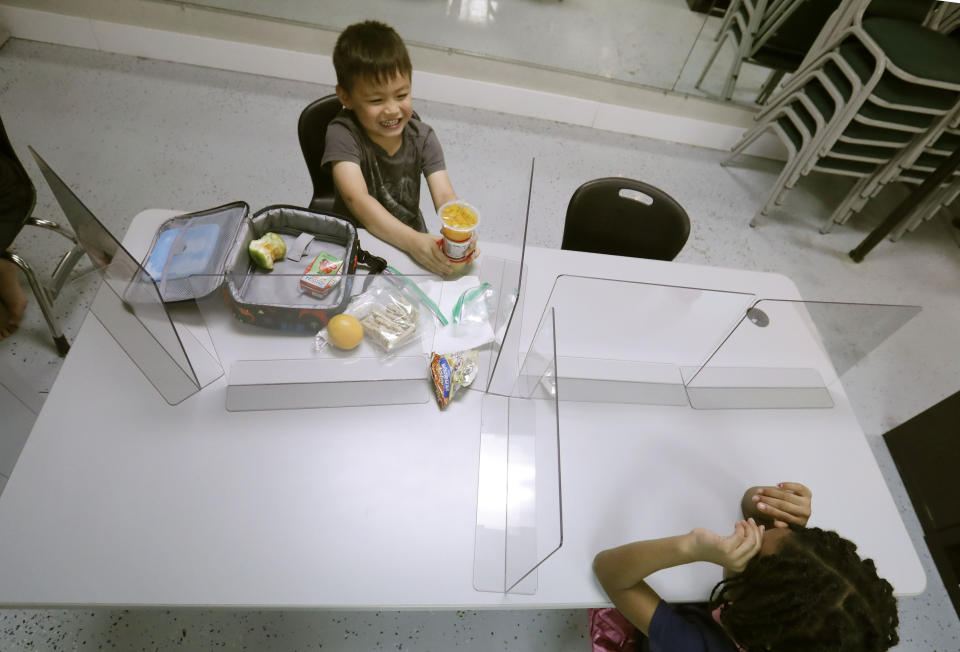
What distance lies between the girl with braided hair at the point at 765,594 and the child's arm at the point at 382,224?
75cm

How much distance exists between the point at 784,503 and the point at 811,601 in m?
0.21

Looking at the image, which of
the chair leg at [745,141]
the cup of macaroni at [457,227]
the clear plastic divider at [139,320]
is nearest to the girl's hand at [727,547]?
the cup of macaroni at [457,227]

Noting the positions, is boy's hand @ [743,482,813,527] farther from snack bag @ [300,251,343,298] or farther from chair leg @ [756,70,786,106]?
chair leg @ [756,70,786,106]

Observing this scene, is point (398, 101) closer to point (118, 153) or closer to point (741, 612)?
point (741, 612)

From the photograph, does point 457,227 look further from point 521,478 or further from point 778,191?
point 778,191

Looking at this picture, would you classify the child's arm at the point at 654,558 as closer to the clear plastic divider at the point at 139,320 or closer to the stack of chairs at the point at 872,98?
the clear plastic divider at the point at 139,320

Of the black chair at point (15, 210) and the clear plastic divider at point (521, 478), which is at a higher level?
the clear plastic divider at point (521, 478)

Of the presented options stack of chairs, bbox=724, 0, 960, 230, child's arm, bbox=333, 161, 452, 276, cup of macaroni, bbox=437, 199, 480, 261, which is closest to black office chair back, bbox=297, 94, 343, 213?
child's arm, bbox=333, 161, 452, 276

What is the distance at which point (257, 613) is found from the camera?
4.43 ft

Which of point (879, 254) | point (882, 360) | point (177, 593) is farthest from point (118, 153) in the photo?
point (879, 254)

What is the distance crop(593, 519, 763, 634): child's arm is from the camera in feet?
2.73

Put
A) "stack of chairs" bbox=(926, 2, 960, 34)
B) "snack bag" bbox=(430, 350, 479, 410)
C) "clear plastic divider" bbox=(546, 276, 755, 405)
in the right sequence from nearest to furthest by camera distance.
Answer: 1. "snack bag" bbox=(430, 350, 479, 410)
2. "clear plastic divider" bbox=(546, 276, 755, 405)
3. "stack of chairs" bbox=(926, 2, 960, 34)

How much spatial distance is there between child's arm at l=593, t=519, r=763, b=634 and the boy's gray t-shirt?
3.69ft

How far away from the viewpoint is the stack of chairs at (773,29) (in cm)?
246
